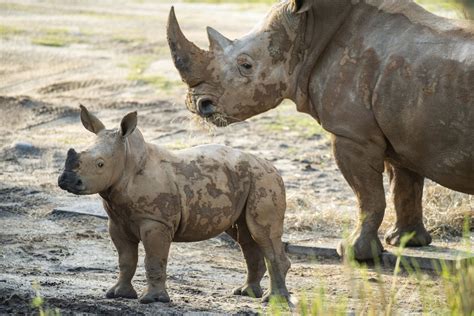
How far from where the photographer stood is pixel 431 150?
9.33 m

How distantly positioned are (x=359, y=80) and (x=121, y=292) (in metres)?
2.35

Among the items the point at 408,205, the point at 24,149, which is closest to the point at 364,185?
the point at 408,205

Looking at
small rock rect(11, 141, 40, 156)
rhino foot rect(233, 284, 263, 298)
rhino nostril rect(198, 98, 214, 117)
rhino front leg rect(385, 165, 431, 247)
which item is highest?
rhino nostril rect(198, 98, 214, 117)

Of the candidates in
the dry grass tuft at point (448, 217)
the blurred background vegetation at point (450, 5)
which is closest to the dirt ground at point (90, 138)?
the dry grass tuft at point (448, 217)

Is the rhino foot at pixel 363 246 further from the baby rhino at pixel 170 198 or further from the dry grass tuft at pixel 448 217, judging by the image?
the baby rhino at pixel 170 198

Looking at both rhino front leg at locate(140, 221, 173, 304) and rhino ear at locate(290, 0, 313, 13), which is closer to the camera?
rhino front leg at locate(140, 221, 173, 304)

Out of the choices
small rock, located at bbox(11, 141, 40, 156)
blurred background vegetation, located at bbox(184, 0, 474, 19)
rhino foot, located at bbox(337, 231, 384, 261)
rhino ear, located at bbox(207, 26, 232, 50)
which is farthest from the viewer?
small rock, located at bbox(11, 141, 40, 156)

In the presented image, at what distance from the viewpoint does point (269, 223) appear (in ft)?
28.2

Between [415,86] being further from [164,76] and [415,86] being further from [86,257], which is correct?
[164,76]

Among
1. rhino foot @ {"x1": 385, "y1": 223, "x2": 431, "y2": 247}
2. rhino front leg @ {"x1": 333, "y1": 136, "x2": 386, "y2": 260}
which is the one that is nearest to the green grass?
rhino front leg @ {"x1": 333, "y1": 136, "x2": 386, "y2": 260}

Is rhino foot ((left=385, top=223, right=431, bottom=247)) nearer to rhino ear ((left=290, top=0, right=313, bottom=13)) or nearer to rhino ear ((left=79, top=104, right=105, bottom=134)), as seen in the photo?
rhino ear ((left=290, top=0, right=313, bottom=13))

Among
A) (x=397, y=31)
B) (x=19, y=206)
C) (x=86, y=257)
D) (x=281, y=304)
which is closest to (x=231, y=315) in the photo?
(x=281, y=304)

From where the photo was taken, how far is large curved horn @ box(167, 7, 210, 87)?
954 cm

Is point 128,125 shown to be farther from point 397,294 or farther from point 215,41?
point 397,294
